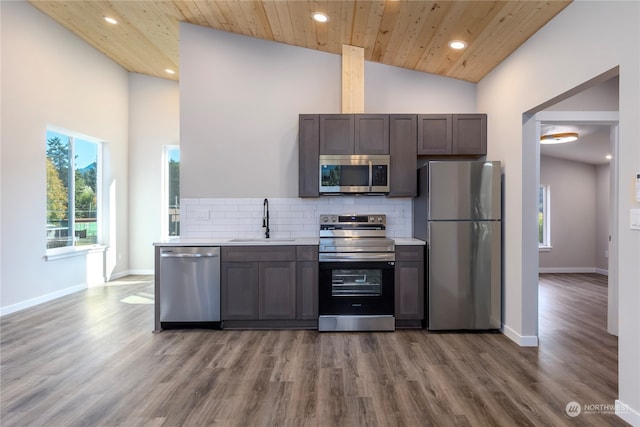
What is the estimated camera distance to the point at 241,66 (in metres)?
4.17

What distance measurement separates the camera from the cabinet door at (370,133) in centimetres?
380

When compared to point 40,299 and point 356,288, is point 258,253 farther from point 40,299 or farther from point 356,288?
point 40,299

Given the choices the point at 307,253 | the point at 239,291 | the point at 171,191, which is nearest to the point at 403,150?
the point at 307,253

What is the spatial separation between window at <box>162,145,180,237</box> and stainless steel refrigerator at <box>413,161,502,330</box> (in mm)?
4678

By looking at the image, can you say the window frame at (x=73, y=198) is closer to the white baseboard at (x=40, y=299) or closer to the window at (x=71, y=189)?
the window at (x=71, y=189)

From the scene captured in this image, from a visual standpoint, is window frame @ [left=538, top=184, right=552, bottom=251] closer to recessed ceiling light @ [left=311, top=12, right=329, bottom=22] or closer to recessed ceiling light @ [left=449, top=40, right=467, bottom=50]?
recessed ceiling light @ [left=449, top=40, right=467, bottom=50]

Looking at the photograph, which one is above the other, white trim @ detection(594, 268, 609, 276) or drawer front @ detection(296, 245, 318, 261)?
drawer front @ detection(296, 245, 318, 261)

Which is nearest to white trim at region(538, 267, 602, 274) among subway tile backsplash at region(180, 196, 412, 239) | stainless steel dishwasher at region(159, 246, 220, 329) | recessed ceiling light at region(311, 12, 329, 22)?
subway tile backsplash at region(180, 196, 412, 239)

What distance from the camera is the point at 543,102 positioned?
9.39 feet

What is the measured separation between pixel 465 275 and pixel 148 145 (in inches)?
223

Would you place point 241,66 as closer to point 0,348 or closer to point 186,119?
point 186,119

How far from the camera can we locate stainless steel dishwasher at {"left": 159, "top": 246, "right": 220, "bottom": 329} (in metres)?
3.49

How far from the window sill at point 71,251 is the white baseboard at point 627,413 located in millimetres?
6057

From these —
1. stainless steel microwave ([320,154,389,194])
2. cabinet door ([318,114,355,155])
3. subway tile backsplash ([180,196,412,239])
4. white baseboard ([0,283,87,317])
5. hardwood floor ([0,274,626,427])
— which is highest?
cabinet door ([318,114,355,155])
